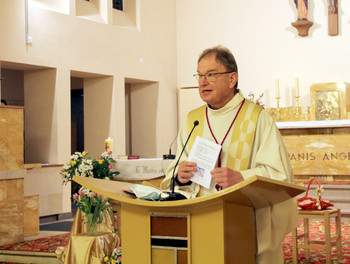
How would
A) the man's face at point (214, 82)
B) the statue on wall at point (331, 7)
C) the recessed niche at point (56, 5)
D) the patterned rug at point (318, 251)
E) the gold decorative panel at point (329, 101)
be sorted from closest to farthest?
the man's face at point (214, 82)
the patterned rug at point (318, 251)
the recessed niche at point (56, 5)
the gold decorative panel at point (329, 101)
the statue on wall at point (331, 7)

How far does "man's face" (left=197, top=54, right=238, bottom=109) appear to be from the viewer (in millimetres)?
2600

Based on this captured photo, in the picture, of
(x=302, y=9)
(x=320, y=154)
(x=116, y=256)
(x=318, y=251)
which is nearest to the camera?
(x=116, y=256)

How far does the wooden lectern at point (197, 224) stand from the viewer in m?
2.06

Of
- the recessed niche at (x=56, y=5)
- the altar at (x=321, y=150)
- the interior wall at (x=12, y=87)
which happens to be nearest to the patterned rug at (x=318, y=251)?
the altar at (x=321, y=150)

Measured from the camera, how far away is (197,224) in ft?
7.03

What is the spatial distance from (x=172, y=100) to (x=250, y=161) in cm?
1019

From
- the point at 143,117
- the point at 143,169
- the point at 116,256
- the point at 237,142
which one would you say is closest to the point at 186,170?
the point at 237,142

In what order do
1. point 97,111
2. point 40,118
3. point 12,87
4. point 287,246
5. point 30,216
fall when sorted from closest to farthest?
point 287,246
point 30,216
point 40,118
point 97,111
point 12,87

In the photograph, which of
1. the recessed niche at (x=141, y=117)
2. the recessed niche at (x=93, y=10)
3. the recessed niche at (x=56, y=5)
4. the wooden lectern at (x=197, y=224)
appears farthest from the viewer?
the recessed niche at (x=141, y=117)

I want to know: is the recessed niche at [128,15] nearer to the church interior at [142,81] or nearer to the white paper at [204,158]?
the church interior at [142,81]

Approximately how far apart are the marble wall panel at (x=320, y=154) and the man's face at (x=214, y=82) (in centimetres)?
729

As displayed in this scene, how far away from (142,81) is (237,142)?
9691 mm

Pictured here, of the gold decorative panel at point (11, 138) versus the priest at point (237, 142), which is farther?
the gold decorative panel at point (11, 138)

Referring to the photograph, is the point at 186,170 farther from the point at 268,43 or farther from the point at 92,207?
the point at 268,43
